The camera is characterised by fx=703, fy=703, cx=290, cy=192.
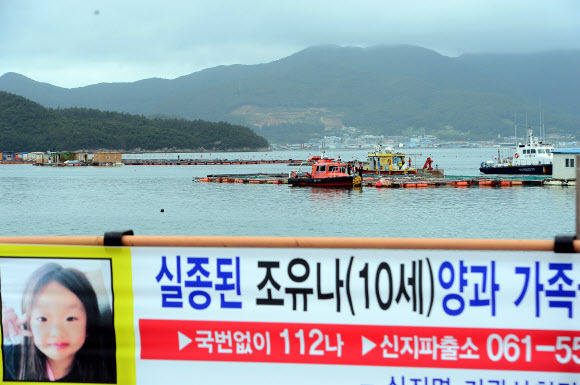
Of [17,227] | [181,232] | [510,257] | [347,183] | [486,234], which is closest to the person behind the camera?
[510,257]

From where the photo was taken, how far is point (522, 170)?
91.6 m

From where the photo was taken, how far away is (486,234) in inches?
1697

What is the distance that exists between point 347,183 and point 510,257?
69776 millimetres

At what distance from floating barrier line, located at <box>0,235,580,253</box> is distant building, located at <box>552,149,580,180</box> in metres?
70.3

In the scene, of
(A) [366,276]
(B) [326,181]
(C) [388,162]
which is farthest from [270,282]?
(C) [388,162]

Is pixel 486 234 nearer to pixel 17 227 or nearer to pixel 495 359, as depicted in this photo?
pixel 17 227

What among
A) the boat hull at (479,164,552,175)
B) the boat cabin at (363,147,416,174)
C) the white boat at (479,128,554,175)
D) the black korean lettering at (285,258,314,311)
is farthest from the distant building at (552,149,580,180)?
the black korean lettering at (285,258,314,311)

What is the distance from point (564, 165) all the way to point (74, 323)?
75484mm

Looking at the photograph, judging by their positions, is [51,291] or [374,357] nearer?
[374,357]

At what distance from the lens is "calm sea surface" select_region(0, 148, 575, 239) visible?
46344 mm

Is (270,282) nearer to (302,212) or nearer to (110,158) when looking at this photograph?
(302,212)

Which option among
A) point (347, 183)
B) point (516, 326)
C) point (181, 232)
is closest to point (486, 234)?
point (181, 232)

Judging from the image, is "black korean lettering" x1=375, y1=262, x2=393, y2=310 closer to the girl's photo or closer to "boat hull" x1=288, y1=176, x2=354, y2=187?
the girl's photo

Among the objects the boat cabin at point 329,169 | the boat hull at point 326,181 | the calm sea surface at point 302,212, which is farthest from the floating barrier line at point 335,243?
the boat cabin at point 329,169
